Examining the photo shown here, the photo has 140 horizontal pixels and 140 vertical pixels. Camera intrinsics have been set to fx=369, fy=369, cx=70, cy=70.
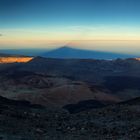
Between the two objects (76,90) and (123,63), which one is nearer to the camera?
(76,90)

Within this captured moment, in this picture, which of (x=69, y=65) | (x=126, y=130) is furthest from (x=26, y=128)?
(x=69, y=65)

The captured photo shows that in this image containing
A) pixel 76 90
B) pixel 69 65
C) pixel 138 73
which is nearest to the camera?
pixel 76 90

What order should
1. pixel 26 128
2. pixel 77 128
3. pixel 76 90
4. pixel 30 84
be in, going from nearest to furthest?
pixel 26 128 → pixel 77 128 → pixel 76 90 → pixel 30 84

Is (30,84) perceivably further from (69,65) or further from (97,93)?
(69,65)

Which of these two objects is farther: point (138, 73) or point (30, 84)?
→ point (138, 73)

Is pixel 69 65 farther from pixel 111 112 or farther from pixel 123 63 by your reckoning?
pixel 111 112

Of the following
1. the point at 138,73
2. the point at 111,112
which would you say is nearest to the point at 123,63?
the point at 138,73

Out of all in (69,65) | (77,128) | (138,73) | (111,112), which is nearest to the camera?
(77,128)

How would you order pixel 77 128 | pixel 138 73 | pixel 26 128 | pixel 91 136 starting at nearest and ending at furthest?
1. pixel 91 136
2. pixel 26 128
3. pixel 77 128
4. pixel 138 73
